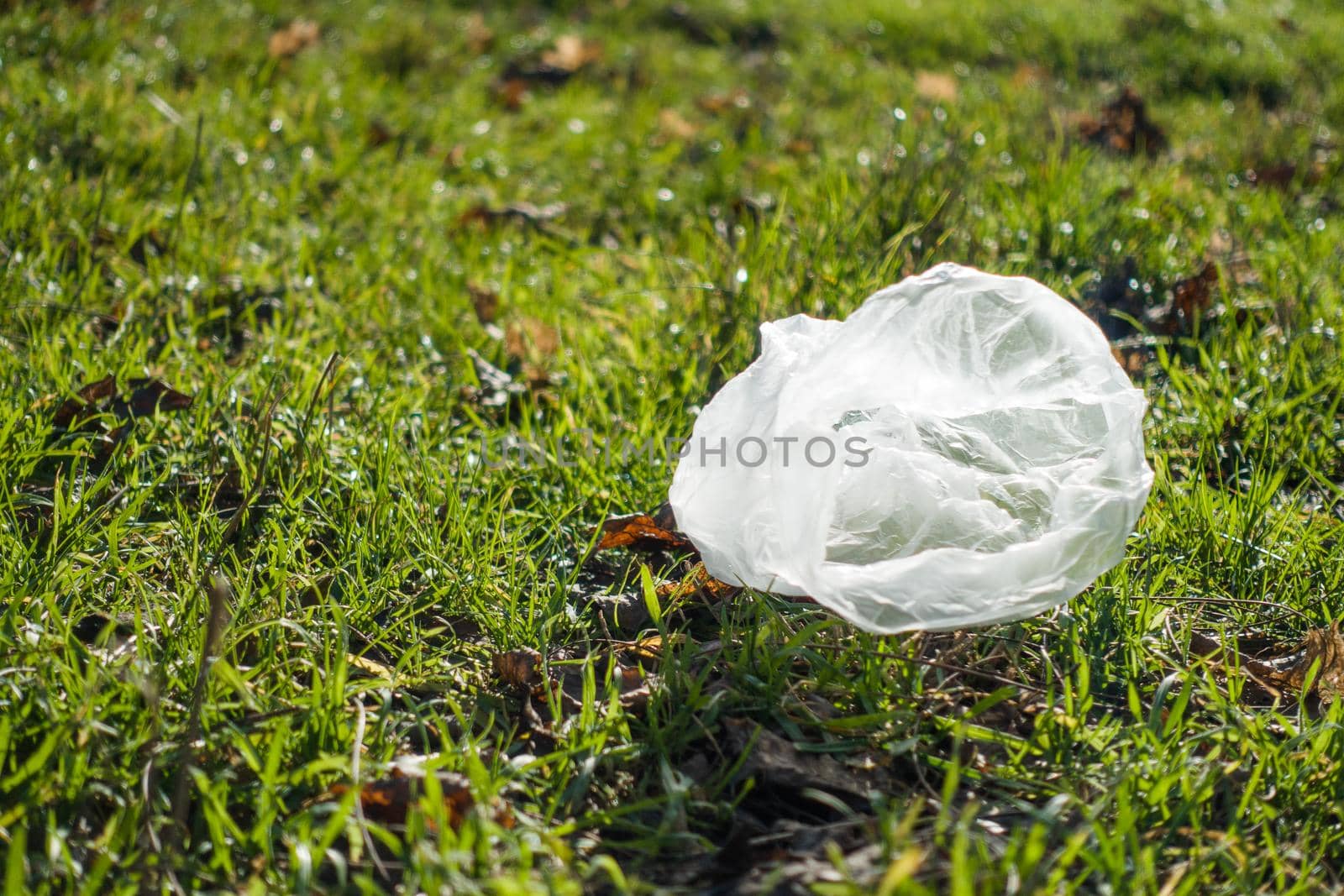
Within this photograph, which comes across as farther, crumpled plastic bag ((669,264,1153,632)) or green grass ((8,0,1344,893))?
crumpled plastic bag ((669,264,1153,632))

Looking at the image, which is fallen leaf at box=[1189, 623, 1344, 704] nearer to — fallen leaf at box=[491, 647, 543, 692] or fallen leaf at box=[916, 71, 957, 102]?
fallen leaf at box=[491, 647, 543, 692]

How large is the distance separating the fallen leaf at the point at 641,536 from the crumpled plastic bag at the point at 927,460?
0.25m

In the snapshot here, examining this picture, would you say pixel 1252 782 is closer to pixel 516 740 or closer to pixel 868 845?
pixel 868 845

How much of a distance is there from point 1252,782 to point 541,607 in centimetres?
98

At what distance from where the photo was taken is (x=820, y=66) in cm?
414

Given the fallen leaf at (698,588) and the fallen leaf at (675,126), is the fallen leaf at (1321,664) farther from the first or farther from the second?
the fallen leaf at (675,126)

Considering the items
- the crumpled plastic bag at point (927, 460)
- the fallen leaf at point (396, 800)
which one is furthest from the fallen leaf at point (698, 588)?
the fallen leaf at point (396, 800)

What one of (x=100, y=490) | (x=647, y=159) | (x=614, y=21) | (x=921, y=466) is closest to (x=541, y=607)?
(x=921, y=466)

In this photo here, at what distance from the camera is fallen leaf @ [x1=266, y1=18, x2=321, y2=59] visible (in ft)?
11.9

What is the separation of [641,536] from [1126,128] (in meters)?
2.56

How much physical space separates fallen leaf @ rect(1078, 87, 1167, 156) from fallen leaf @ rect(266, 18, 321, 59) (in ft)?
8.97

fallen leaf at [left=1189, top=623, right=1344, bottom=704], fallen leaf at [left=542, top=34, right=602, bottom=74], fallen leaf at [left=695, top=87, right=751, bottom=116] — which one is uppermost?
fallen leaf at [left=542, top=34, right=602, bottom=74]

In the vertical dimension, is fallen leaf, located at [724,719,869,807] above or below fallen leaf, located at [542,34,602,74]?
below

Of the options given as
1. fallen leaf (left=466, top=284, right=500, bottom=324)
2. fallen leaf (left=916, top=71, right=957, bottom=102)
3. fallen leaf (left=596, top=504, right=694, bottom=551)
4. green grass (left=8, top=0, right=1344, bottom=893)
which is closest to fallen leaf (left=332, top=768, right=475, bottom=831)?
green grass (left=8, top=0, right=1344, bottom=893)
